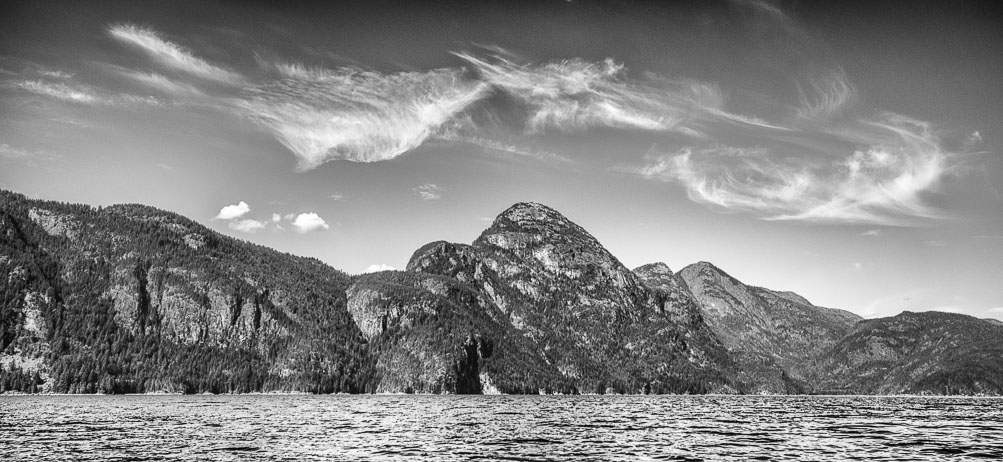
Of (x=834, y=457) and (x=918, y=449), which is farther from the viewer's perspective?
(x=918, y=449)

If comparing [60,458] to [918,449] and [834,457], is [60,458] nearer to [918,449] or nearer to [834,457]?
[834,457]

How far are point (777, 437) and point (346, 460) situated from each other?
48.5 m

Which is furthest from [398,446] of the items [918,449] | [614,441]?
[918,449]

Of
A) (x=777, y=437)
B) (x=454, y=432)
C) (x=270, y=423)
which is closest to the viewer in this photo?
(x=777, y=437)

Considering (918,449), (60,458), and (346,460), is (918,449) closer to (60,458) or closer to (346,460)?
(346,460)

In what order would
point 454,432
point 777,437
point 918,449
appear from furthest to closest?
point 454,432 → point 777,437 → point 918,449

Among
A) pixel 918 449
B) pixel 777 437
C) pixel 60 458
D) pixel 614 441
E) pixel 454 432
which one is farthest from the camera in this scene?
pixel 454 432

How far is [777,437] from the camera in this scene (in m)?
70.7

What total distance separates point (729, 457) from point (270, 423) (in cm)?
6542

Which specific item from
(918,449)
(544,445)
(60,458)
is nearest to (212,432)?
(60,458)

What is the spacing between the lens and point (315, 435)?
70.9m

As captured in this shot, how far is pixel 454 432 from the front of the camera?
249 ft

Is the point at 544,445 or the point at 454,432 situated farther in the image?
the point at 454,432

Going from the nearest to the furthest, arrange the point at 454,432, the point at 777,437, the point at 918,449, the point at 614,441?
the point at 918,449
the point at 614,441
the point at 777,437
the point at 454,432
